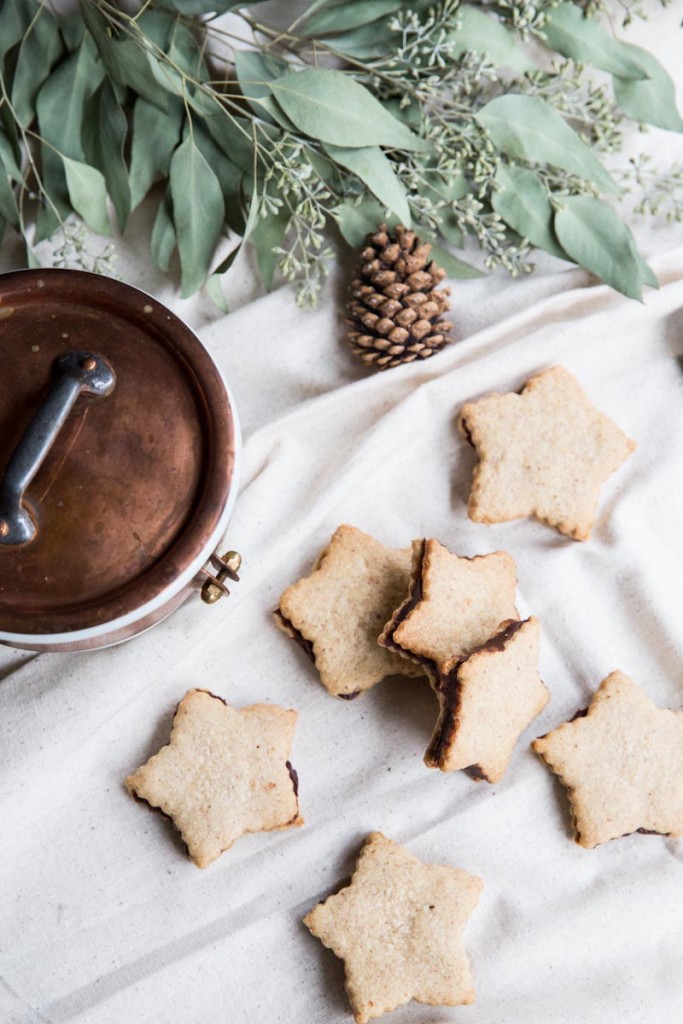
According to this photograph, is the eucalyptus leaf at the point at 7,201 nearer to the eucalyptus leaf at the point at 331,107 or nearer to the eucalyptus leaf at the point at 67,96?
the eucalyptus leaf at the point at 67,96

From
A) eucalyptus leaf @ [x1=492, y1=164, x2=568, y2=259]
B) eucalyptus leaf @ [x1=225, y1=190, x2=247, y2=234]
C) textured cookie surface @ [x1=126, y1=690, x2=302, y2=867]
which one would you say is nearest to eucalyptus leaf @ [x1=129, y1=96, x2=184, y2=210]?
eucalyptus leaf @ [x1=225, y1=190, x2=247, y2=234]

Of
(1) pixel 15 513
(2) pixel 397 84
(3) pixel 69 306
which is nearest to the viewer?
(1) pixel 15 513

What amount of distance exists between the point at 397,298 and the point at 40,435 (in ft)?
1.91

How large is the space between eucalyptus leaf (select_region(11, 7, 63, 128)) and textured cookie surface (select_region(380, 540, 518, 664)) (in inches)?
32.3

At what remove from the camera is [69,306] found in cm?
103

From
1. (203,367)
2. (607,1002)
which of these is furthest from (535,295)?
(607,1002)

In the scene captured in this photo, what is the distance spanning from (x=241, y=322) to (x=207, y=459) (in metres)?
0.44

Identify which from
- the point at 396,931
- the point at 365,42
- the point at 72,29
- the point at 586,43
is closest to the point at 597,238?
the point at 586,43

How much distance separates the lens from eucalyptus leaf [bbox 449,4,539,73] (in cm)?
122

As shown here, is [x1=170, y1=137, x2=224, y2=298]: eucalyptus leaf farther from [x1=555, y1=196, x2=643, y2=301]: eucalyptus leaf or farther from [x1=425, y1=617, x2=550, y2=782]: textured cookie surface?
[x1=425, y1=617, x2=550, y2=782]: textured cookie surface

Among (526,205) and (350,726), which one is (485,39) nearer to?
(526,205)

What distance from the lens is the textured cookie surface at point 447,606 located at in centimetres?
123

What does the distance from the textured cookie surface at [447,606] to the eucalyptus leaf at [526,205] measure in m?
0.49

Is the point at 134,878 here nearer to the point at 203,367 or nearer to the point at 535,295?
the point at 203,367
